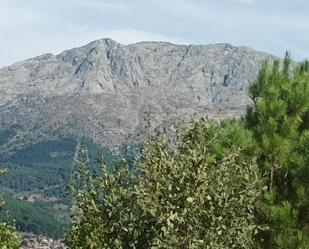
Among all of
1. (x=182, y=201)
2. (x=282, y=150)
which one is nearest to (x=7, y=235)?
(x=282, y=150)

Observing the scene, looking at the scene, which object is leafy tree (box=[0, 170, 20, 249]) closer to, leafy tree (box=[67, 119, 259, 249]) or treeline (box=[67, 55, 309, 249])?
treeline (box=[67, 55, 309, 249])

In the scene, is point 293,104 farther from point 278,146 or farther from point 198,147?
point 198,147

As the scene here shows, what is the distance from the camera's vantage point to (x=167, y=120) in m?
16.1

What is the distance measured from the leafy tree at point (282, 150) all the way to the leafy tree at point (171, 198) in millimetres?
3616

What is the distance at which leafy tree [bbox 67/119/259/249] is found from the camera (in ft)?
45.4

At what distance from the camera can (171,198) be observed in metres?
14.1

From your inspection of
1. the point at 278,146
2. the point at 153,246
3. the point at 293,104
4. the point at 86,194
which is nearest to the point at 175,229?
the point at 153,246

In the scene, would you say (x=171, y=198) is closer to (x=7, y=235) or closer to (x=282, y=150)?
(x=282, y=150)

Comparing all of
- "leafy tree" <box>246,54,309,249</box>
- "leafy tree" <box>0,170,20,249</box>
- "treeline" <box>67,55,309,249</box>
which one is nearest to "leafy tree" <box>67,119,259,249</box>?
"treeline" <box>67,55,309,249</box>

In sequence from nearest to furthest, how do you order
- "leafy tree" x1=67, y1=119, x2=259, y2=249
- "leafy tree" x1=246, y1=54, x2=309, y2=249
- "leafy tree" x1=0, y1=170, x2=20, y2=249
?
"leafy tree" x1=67, y1=119, x2=259, y2=249
"leafy tree" x1=246, y1=54, x2=309, y2=249
"leafy tree" x1=0, y1=170, x2=20, y2=249

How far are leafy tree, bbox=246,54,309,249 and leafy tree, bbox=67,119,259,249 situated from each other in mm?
3616

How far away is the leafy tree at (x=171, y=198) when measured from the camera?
1384 cm

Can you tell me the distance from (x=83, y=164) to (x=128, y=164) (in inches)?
46.0

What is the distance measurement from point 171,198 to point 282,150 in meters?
6.88
